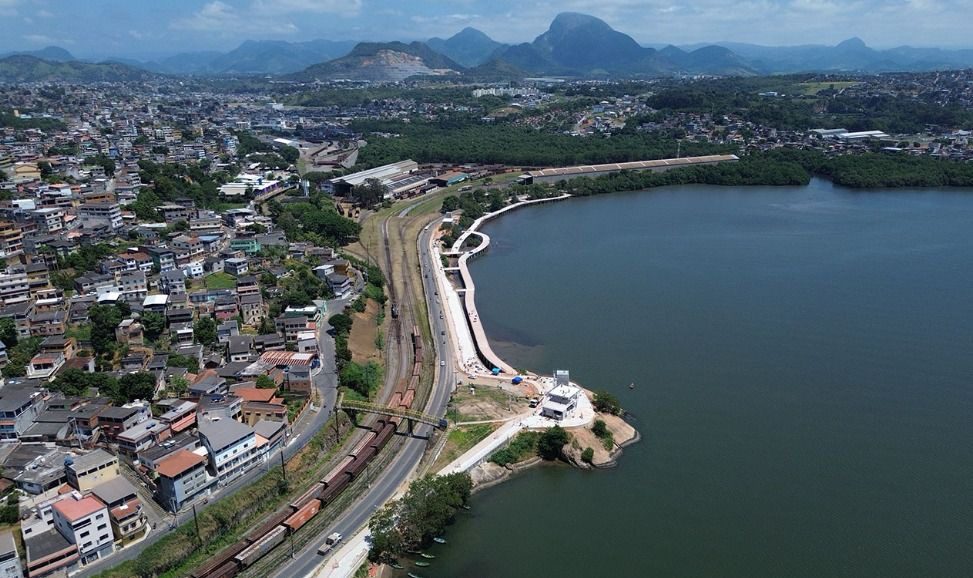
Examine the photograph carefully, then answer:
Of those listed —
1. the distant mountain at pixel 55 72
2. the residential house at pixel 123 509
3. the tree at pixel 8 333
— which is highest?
the distant mountain at pixel 55 72

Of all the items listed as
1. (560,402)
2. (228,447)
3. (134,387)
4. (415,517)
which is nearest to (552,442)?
(560,402)

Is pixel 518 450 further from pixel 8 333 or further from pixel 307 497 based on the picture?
pixel 8 333

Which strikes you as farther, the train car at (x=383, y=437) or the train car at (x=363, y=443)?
the train car at (x=383, y=437)

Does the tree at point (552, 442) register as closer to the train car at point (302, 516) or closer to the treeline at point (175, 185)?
the train car at point (302, 516)

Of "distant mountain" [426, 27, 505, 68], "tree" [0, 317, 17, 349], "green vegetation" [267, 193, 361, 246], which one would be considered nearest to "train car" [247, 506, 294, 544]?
"tree" [0, 317, 17, 349]

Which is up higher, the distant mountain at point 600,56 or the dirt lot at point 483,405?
the distant mountain at point 600,56

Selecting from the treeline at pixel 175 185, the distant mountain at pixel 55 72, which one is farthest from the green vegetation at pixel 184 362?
the distant mountain at pixel 55 72
